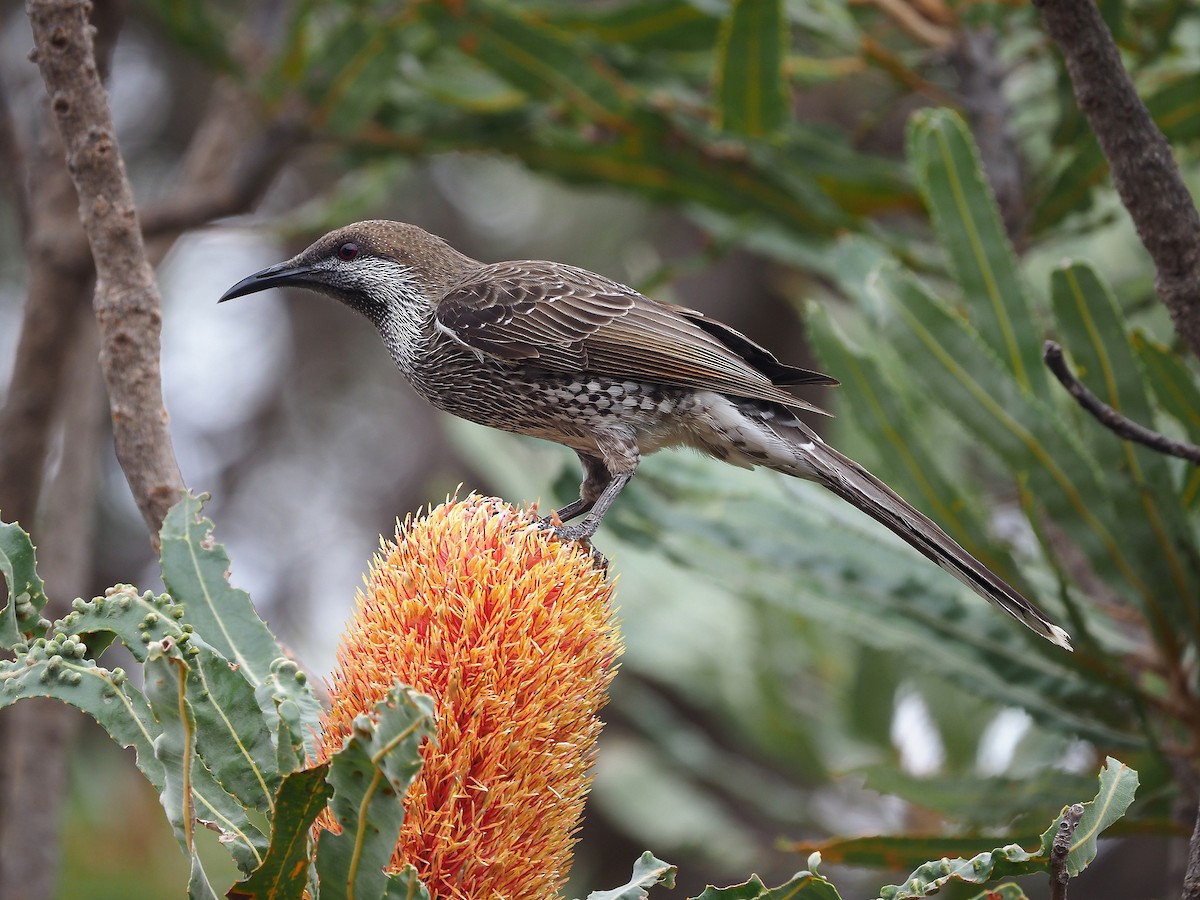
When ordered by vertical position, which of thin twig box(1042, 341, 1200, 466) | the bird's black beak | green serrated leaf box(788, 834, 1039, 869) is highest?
thin twig box(1042, 341, 1200, 466)

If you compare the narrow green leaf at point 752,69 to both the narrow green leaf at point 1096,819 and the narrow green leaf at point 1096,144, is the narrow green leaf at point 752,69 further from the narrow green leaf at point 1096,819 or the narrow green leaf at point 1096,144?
the narrow green leaf at point 1096,819

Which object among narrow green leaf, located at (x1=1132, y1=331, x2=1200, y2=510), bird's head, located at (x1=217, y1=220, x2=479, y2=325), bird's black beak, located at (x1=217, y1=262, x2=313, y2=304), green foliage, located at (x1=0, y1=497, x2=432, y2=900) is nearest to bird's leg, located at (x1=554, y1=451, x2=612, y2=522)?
bird's head, located at (x1=217, y1=220, x2=479, y2=325)

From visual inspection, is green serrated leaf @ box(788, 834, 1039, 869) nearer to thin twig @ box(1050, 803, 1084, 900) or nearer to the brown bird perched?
the brown bird perched

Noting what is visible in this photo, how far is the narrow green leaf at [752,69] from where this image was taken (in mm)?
3725

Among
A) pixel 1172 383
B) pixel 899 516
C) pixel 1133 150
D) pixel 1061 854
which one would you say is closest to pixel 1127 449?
pixel 1172 383

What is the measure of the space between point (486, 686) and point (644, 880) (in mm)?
379

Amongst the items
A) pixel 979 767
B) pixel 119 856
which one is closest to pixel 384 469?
pixel 119 856

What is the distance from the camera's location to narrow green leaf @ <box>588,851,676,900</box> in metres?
1.67

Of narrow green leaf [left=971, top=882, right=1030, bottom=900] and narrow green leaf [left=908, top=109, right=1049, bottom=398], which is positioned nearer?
narrow green leaf [left=971, top=882, right=1030, bottom=900]

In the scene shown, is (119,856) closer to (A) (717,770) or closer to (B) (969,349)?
(A) (717,770)

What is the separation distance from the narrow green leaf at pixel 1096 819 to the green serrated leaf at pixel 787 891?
32 cm

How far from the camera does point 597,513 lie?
3.10 m

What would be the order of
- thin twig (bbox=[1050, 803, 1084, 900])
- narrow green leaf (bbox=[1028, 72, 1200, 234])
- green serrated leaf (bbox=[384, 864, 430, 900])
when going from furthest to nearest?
narrow green leaf (bbox=[1028, 72, 1200, 234]) → thin twig (bbox=[1050, 803, 1084, 900]) → green serrated leaf (bbox=[384, 864, 430, 900])

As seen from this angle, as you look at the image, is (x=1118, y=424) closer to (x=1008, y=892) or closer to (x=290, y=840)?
(x=1008, y=892)
